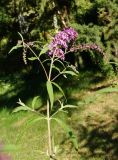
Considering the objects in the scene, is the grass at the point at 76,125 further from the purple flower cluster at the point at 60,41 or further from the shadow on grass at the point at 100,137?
the purple flower cluster at the point at 60,41

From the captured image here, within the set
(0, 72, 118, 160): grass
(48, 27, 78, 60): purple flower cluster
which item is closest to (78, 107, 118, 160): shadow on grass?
(0, 72, 118, 160): grass

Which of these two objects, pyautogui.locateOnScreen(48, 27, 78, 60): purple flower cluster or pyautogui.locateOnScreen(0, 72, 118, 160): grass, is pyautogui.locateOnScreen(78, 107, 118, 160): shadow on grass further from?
pyautogui.locateOnScreen(48, 27, 78, 60): purple flower cluster

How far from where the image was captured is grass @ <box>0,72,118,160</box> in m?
6.09

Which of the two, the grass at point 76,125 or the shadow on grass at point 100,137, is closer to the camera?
the shadow on grass at point 100,137

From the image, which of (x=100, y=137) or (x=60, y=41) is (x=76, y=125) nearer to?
(x=100, y=137)

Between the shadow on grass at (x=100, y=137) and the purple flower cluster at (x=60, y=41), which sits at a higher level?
the purple flower cluster at (x=60, y=41)

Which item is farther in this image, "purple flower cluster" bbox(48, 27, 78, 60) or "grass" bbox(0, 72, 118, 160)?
"grass" bbox(0, 72, 118, 160)

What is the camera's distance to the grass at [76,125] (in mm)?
6090

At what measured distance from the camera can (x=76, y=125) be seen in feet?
22.5

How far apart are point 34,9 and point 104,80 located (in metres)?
2.29

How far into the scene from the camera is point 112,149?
19.5 feet

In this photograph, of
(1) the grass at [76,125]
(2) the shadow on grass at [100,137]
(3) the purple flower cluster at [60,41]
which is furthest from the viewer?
(1) the grass at [76,125]

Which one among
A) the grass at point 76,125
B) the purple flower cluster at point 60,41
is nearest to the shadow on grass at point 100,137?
the grass at point 76,125

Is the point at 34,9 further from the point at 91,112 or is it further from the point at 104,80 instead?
the point at 91,112
